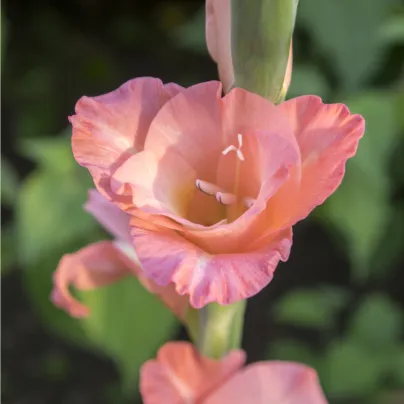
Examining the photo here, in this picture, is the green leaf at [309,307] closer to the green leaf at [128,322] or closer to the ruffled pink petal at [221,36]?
the green leaf at [128,322]

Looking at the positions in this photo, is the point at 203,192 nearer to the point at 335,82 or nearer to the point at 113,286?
the point at 113,286

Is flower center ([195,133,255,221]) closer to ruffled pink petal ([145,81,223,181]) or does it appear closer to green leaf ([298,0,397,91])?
ruffled pink petal ([145,81,223,181])

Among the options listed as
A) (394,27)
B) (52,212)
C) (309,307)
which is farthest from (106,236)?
(394,27)

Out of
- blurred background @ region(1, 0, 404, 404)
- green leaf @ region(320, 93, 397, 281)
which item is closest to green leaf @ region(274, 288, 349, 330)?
blurred background @ region(1, 0, 404, 404)

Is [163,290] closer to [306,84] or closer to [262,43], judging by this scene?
[262,43]

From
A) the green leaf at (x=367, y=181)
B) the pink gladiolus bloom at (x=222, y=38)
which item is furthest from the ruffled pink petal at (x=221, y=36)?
the green leaf at (x=367, y=181)

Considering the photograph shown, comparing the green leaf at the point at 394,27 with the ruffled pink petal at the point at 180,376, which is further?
the green leaf at the point at 394,27
